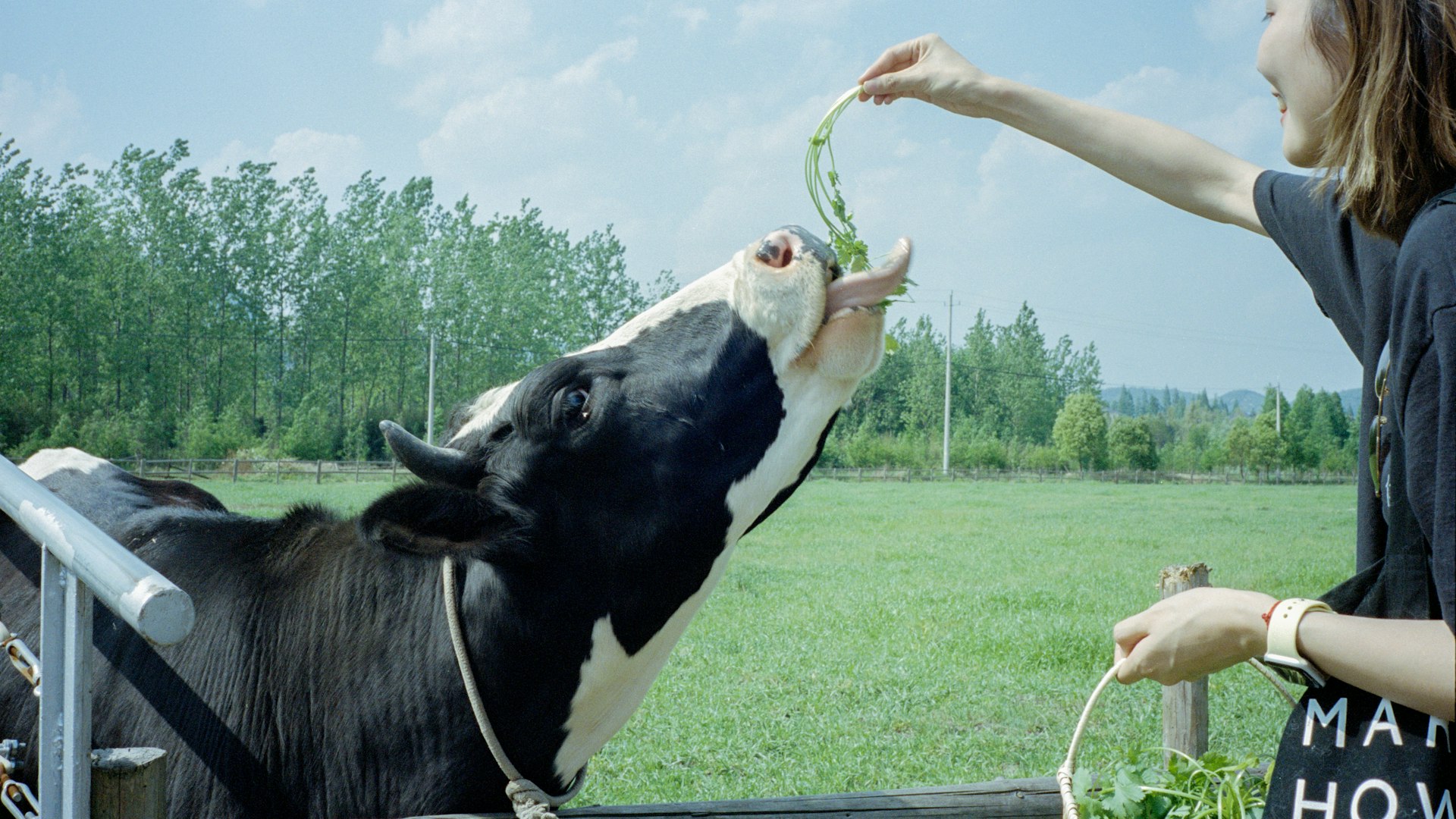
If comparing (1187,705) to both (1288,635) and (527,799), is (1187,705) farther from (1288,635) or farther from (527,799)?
(1288,635)

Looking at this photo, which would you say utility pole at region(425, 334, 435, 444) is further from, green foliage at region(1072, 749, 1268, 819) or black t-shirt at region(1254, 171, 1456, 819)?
black t-shirt at region(1254, 171, 1456, 819)

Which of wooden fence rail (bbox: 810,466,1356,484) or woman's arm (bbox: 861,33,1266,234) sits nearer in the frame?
woman's arm (bbox: 861,33,1266,234)

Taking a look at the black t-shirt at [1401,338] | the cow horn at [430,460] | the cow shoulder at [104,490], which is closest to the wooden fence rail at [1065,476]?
the cow shoulder at [104,490]

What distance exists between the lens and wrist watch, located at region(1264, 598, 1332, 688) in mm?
993

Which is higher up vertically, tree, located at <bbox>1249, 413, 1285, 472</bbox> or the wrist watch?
the wrist watch

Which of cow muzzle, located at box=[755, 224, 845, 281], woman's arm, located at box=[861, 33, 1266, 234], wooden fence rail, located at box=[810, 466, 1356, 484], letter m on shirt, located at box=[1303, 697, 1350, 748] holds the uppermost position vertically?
woman's arm, located at box=[861, 33, 1266, 234]

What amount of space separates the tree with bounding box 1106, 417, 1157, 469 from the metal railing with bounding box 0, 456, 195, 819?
144 feet

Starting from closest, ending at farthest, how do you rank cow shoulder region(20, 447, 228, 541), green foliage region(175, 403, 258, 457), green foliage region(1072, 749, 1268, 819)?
green foliage region(1072, 749, 1268, 819) < cow shoulder region(20, 447, 228, 541) < green foliage region(175, 403, 258, 457)

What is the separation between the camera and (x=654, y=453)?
1814mm

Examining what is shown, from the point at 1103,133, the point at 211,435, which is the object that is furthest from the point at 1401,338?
the point at 211,435

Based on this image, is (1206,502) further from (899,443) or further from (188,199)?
(188,199)

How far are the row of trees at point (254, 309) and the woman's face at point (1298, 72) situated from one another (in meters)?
27.5

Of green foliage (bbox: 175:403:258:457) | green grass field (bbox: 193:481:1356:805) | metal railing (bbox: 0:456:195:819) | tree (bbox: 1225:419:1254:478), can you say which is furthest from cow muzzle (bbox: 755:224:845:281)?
tree (bbox: 1225:419:1254:478)

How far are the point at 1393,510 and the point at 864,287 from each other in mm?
981
